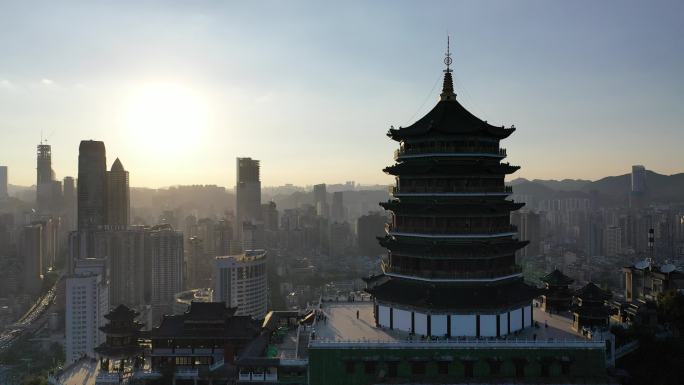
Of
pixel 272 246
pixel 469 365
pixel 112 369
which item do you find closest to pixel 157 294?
pixel 272 246

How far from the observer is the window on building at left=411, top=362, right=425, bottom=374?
29453mm

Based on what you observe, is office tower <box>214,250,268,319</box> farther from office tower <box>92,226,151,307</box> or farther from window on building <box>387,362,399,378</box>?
window on building <box>387,362,399,378</box>

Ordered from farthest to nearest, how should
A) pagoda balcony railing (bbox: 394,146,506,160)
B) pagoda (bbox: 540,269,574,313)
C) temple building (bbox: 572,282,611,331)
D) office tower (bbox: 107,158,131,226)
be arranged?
1. office tower (bbox: 107,158,131,226)
2. pagoda (bbox: 540,269,574,313)
3. temple building (bbox: 572,282,611,331)
4. pagoda balcony railing (bbox: 394,146,506,160)

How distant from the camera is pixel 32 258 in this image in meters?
134

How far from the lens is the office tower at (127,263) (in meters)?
116

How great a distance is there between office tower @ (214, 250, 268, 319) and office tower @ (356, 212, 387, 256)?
77.9 meters

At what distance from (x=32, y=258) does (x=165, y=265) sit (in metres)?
43.3

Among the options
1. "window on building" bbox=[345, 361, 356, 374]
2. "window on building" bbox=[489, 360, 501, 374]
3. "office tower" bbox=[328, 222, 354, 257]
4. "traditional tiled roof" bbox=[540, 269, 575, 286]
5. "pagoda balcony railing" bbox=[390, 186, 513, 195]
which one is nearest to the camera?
"window on building" bbox=[489, 360, 501, 374]

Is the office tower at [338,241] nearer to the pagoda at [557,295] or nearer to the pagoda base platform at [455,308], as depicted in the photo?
the pagoda at [557,295]

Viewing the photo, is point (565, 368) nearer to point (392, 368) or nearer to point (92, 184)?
point (392, 368)

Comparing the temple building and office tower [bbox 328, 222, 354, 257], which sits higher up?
the temple building

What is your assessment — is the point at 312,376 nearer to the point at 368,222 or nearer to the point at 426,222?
the point at 426,222

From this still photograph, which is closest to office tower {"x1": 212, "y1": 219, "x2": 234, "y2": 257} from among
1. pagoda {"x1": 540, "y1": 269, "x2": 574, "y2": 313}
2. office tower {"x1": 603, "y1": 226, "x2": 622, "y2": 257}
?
office tower {"x1": 603, "y1": 226, "x2": 622, "y2": 257}

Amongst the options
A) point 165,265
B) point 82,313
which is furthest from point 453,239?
point 165,265
